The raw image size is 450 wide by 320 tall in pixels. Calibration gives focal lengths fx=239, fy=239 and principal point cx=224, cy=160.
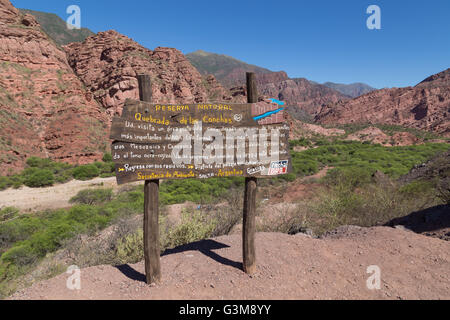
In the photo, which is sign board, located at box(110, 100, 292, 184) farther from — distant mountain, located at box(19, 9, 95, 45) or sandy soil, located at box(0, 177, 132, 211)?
distant mountain, located at box(19, 9, 95, 45)

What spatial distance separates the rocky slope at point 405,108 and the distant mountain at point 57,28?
389 ft

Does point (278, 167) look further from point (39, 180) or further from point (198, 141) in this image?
point (39, 180)

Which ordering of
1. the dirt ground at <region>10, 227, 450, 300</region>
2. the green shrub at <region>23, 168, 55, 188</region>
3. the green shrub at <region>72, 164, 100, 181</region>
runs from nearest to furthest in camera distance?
the dirt ground at <region>10, 227, 450, 300</region>
the green shrub at <region>23, 168, 55, 188</region>
the green shrub at <region>72, 164, 100, 181</region>

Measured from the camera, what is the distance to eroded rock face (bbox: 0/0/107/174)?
27.1 meters

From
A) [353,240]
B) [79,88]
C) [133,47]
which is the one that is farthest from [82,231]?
[133,47]

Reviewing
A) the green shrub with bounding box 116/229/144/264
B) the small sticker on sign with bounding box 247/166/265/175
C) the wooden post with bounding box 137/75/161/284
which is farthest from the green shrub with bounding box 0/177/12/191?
the small sticker on sign with bounding box 247/166/265/175

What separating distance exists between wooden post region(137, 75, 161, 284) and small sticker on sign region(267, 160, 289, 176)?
164cm

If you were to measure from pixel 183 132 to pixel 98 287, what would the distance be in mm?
2296

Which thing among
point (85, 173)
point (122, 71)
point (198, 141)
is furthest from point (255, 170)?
point (122, 71)

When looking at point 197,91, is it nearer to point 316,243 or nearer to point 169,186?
point 169,186

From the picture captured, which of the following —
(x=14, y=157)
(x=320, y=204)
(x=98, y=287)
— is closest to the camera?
(x=98, y=287)

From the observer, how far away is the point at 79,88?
36031mm

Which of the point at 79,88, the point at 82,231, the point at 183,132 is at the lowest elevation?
the point at 82,231

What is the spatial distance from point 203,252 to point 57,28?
490 ft
